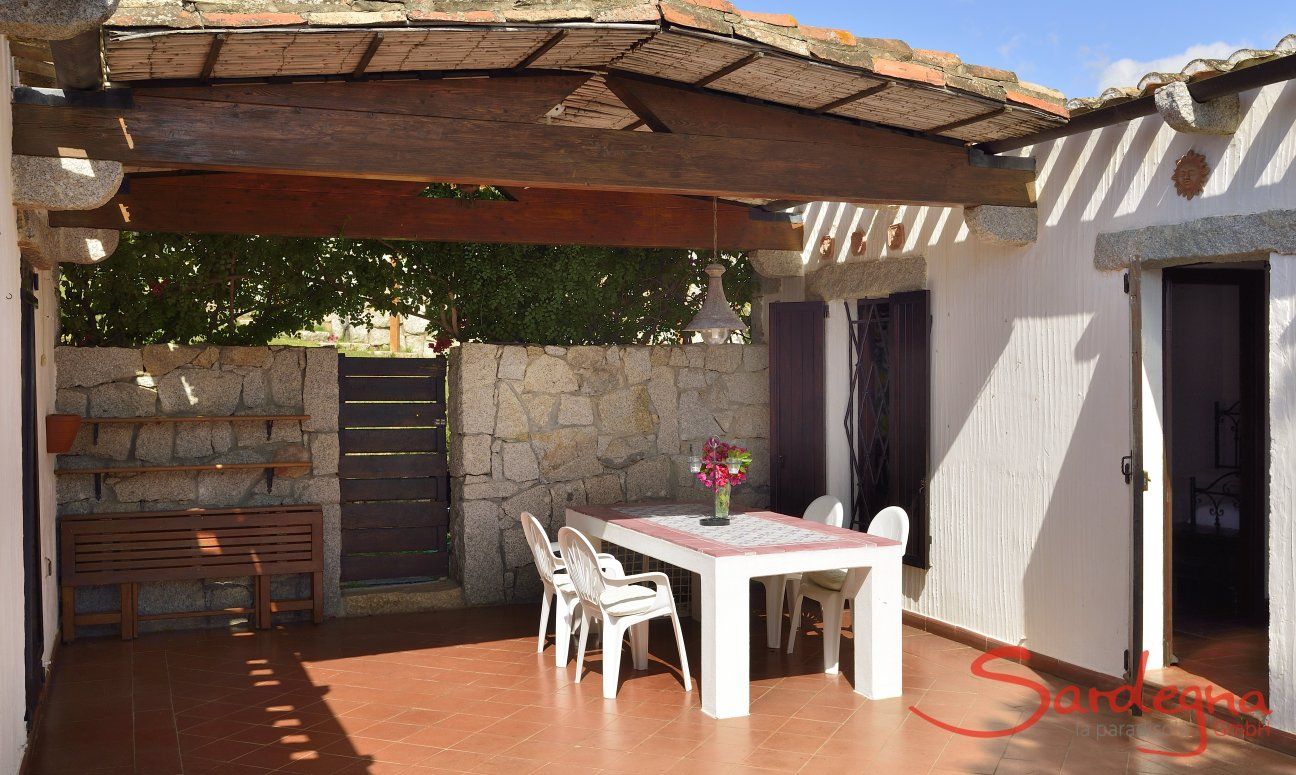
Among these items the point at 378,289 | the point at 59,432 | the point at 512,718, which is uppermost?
the point at 378,289

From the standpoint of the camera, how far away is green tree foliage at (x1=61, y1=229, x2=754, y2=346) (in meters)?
7.20

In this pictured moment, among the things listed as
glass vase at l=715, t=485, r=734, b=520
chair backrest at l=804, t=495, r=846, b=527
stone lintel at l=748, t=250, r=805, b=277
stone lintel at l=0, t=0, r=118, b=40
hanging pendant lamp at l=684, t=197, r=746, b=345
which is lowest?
chair backrest at l=804, t=495, r=846, b=527

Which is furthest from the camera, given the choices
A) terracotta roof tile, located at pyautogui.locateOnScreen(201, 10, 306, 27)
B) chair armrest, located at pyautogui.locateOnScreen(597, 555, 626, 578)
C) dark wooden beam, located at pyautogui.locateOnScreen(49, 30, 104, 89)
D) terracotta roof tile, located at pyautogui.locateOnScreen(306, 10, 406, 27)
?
chair armrest, located at pyautogui.locateOnScreen(597, 555, 626, 578)

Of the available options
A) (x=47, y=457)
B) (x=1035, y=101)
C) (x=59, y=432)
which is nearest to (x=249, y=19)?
(x=59, y=432)

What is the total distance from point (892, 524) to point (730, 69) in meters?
2.69

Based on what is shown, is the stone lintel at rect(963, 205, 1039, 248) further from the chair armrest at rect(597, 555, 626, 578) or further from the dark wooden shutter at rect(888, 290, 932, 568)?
the chair armrest at rect(597, 555, 626, 578)

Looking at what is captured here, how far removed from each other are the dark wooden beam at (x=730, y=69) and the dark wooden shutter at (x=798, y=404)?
290 cm

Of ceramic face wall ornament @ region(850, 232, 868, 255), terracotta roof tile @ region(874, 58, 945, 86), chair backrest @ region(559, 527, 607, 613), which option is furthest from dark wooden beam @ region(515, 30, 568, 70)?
ceramic face wall ornament @ region(850, 232, 868, 255)

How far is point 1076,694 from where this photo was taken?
17.3 feet

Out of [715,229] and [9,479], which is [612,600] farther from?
[715,229]

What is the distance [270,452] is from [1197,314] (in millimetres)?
6611

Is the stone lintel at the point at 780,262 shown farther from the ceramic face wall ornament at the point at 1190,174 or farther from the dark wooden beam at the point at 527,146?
the ceramic face wall ornament at the point at 1190,174

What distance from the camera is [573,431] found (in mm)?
7688

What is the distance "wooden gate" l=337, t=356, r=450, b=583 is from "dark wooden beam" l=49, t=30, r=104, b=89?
3438 millimetres
